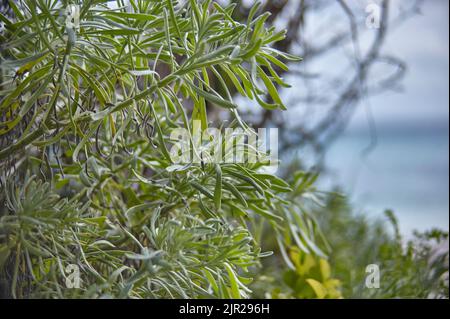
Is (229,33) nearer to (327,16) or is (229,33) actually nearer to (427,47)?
(327,16)

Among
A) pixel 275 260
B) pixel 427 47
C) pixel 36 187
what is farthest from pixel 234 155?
pixel 427 47

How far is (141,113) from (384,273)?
46 cm

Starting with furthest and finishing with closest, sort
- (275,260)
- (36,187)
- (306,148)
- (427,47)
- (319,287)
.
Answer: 1. (427,47)
2. (306,148)
3. (275,260)
4. (319,287)
5. (36,187)

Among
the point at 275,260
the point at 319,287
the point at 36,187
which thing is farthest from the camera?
the point at 275,260

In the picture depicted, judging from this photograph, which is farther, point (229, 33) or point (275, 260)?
point (275, 260)

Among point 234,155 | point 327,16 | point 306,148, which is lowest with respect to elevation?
point 234,155

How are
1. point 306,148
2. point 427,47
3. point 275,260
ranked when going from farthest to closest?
point 427,47
point 306,148
point 275,260

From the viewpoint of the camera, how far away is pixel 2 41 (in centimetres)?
43

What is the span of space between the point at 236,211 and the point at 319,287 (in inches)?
7.6

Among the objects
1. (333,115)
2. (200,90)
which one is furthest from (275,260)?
(200,90)
